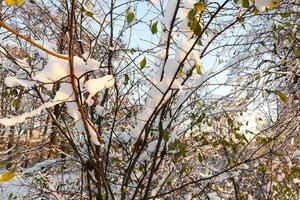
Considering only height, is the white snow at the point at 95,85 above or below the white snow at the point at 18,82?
below

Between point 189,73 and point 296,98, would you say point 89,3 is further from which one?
point 296,98

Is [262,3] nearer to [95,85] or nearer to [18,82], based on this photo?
[95,85]

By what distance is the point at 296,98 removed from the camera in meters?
5.48

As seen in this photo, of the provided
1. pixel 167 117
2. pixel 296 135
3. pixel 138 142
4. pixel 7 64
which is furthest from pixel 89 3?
pixel 296 135

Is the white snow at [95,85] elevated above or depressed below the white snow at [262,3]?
below

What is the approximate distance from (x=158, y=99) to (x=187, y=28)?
38cm

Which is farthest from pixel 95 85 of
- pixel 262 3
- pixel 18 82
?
pixel 262 3

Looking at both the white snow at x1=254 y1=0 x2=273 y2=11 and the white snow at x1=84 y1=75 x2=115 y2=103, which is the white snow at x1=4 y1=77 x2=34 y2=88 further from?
the white snow at x1=254 y1=0 x2=273 y2=11

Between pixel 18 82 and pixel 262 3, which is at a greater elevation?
pixel 262 3

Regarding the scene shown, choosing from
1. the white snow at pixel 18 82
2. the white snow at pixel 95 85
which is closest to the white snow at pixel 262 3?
the white snow at pixel 95 85

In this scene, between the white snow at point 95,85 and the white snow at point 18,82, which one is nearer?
the white snow at point 95,85

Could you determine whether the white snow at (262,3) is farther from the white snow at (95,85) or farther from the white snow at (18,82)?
the white snow at (18,82)

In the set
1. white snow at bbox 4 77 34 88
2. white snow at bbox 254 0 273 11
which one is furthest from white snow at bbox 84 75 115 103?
white snow at bbox 254 0 273 11

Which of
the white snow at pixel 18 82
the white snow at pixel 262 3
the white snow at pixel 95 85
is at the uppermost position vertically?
the white snow at pixel 262 3
